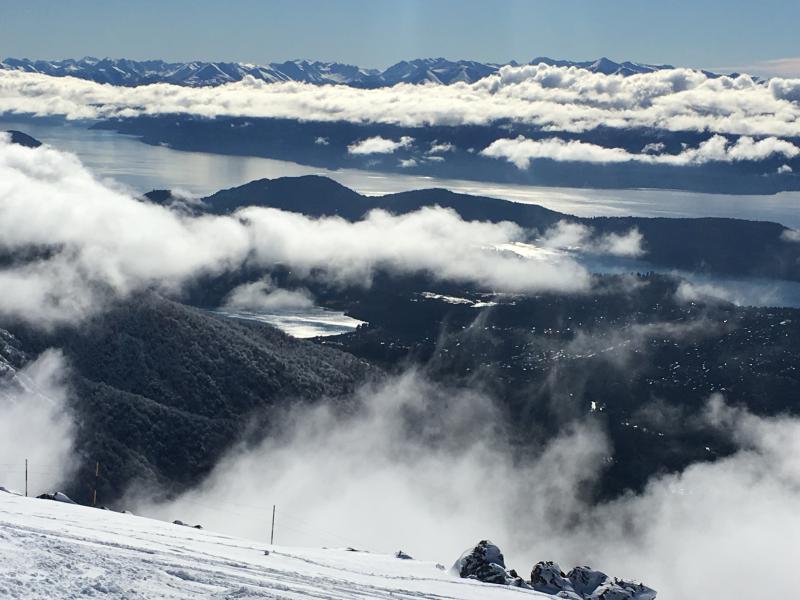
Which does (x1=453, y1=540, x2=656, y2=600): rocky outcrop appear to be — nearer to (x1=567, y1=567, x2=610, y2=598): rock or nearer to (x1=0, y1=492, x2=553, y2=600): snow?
(x1=567, y1=567, x2=610, y2=598): rock

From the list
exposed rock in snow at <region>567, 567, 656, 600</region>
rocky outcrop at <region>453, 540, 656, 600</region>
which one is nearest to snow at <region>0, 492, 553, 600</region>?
rocky outcrop at <region>453, 540, 656, 600</region>

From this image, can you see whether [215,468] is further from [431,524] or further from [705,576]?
[705,576]

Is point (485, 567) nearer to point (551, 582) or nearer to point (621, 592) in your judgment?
point (551, 582)

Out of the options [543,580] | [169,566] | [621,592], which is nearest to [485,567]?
[543,580]

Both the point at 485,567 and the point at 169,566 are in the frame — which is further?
the point at 485,567

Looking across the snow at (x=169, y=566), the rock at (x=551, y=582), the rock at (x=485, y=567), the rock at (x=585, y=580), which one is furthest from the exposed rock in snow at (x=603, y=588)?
the snow at (x=169, y=566)

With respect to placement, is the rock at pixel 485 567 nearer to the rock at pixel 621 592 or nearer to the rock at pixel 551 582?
the rock at pixel 551 582
